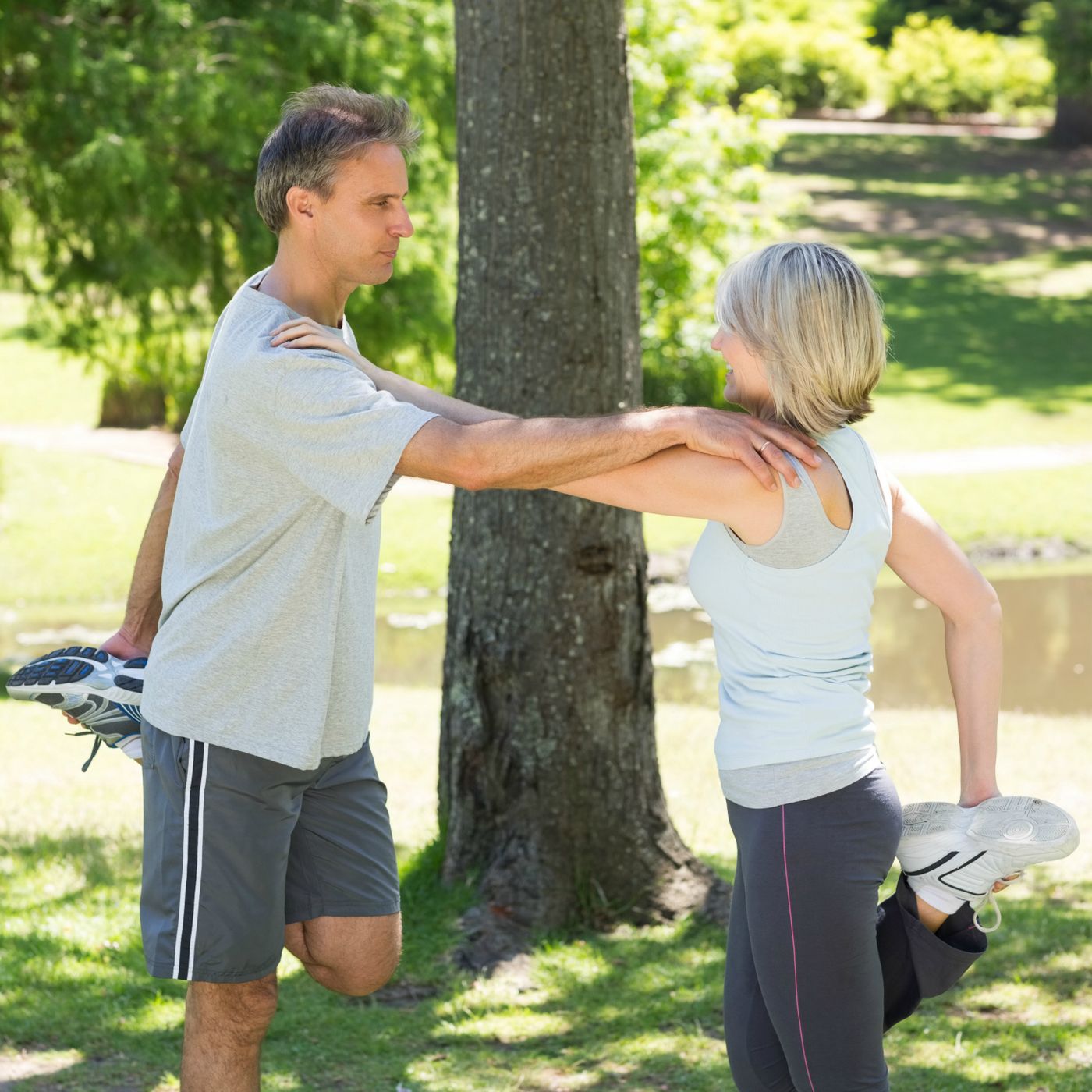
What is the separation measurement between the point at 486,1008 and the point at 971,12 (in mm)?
37569

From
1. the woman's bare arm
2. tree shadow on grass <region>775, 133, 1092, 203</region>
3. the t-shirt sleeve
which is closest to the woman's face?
the woman's bare arm

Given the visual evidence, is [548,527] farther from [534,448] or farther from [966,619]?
[966,619]

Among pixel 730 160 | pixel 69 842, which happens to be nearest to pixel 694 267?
pixel 730 160

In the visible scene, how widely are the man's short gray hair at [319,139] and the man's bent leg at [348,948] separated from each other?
1438mm

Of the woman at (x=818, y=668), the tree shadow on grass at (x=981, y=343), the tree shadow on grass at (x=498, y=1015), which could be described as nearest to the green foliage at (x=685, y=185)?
the tree shadow on grass at (x=981, y=343)

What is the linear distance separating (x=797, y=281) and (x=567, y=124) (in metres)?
2.09

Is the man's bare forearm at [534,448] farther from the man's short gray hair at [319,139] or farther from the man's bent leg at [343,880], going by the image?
the man's bent leg at [343,880]

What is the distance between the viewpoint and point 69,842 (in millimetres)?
5738

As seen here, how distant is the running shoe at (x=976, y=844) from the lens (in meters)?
2.68

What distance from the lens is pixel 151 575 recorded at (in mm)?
3301

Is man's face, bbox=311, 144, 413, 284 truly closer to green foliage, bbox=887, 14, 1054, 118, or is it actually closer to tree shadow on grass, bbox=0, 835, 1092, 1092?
Answer: tree shadow on grass, bbox=0, 835, 1092, 1092

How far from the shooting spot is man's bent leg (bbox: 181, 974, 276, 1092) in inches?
117

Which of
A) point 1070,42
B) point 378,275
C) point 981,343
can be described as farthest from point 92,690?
point 1070,42

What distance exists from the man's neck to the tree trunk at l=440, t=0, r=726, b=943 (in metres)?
1.54
